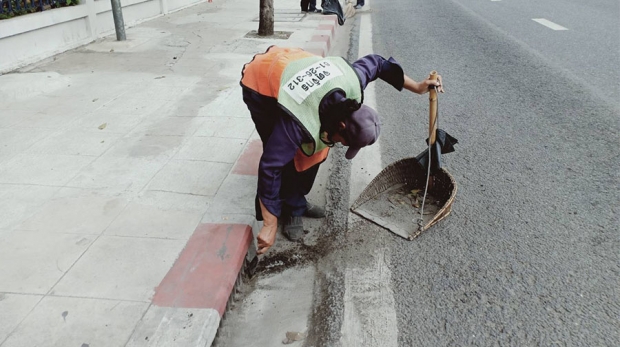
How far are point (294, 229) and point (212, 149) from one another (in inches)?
47.3

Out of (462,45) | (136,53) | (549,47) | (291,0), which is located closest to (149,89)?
(136,53)

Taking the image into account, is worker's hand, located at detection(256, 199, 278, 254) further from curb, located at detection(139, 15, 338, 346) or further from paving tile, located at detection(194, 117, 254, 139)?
paving tile, located at detection(194, 117, 254, 139)

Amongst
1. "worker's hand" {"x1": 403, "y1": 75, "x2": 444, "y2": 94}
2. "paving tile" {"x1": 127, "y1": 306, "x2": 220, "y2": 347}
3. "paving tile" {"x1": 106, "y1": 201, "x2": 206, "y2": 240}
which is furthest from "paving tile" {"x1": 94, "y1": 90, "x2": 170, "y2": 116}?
"paving tile" {"x1": 127, "y1": 306, "x2": 220, "y2": 347}

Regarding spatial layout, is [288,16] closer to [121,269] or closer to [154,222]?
[154,222]

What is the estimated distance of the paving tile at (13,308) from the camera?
2.11m

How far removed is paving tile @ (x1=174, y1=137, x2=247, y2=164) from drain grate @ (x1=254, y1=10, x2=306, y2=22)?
21.7 feet

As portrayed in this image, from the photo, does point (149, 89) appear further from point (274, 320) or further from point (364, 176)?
point (274, 320)

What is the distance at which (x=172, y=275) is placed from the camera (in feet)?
7.96

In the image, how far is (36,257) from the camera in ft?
8.34

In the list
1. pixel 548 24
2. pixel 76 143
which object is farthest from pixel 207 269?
pixel 548 24

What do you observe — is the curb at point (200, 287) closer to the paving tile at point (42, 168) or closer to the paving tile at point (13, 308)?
the paving tile at point (13, 308)

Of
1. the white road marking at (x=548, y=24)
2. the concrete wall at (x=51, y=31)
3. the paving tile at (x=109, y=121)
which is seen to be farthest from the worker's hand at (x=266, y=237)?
the white road marking at (x=548, y=24)

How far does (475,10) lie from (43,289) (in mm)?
11729

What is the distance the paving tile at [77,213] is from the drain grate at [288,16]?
25.0ft
